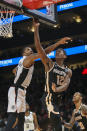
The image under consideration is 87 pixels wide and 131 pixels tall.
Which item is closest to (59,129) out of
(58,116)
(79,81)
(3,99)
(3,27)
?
(58,116)

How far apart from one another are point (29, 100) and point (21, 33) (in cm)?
448

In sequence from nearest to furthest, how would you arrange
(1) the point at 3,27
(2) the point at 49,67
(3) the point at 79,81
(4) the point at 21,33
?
(2) the point at 49,67 < (1) the point at 3,27 < (3) the point at 79,81 < (4) the point at 21,33

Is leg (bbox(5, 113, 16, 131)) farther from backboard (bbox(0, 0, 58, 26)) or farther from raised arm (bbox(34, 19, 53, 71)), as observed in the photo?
backboard (bbox(0, 0, 58, 26))

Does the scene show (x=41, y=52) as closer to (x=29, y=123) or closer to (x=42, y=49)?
(x=42, y=49)

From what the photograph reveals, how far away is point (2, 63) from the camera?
631 inches

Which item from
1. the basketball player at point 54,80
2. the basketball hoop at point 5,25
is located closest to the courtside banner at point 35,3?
the basketball player at point 54,80

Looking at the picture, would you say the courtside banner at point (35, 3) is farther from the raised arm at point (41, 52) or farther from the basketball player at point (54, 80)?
the raised arm at point (41, 52)

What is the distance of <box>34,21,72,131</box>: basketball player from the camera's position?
3.67 meters

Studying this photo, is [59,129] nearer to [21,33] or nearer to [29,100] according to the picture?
[29,100]

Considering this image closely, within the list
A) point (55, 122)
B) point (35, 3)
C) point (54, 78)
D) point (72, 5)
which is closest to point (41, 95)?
point (72, 5)

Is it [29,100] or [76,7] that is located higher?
[76,7]

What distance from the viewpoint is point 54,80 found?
12.6 ft

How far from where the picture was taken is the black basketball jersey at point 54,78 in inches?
149

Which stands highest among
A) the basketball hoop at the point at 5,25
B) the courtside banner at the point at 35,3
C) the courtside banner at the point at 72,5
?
the courtside banner at the point at 72,5
